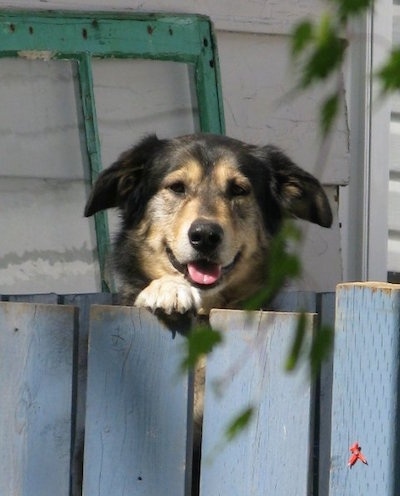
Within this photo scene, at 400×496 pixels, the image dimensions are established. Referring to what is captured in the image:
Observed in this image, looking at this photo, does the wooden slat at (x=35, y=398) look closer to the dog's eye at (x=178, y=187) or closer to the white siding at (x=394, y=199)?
the dog's eye at (x=178, y=187)

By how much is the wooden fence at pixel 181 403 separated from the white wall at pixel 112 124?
237 cm

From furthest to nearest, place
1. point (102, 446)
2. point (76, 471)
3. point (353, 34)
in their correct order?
point (76, 471)
point (102, 446)
point (353, 34)

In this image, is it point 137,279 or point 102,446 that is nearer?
point 102,446

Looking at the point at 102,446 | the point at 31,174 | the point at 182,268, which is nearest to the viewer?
the point at 102,446

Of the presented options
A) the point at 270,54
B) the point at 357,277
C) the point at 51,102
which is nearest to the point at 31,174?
the point at 51,102

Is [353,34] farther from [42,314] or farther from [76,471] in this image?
[76,471]

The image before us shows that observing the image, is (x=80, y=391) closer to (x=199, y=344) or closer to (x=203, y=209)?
(x=203, y=209)

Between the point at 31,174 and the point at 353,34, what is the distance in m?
4.00

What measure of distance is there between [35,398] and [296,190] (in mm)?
2241

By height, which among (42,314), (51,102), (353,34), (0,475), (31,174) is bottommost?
(0,475)

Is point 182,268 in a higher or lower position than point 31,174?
lower

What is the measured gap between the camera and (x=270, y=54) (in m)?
5.51

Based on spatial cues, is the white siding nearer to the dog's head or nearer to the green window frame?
the green window frame

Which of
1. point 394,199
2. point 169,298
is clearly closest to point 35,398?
point 169,298
